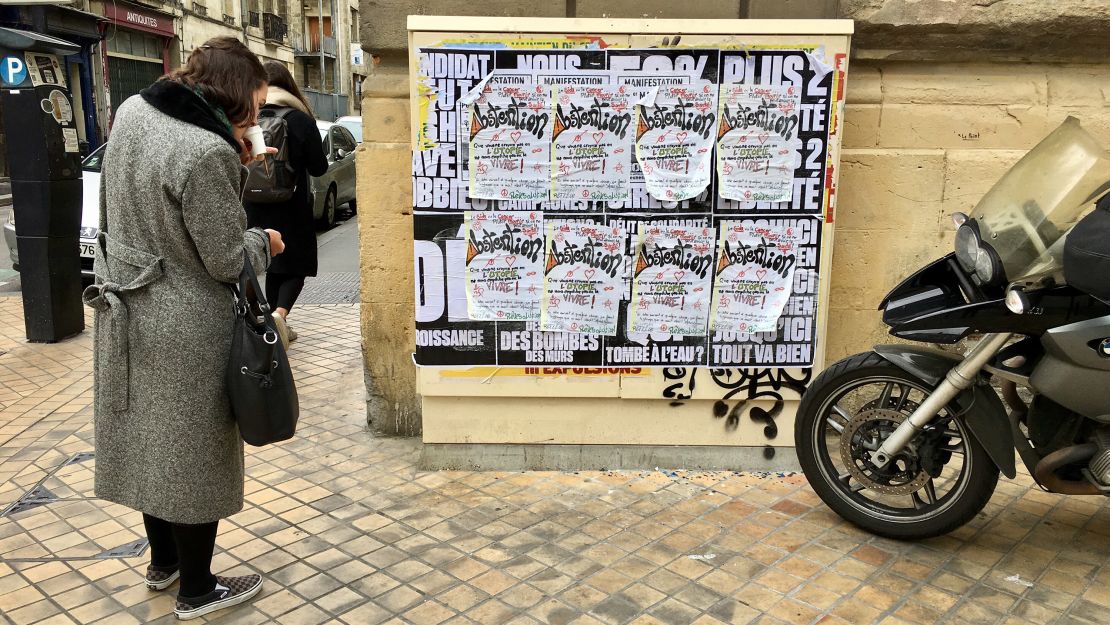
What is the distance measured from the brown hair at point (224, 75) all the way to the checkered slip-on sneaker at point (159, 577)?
1.66 meters

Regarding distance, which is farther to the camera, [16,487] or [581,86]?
[16,487]

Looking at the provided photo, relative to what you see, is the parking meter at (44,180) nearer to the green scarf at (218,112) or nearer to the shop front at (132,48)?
the green scarf at (218,112)

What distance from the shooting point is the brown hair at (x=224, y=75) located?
277cm

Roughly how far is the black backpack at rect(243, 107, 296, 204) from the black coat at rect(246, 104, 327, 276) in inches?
2.8

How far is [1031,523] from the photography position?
3727mm

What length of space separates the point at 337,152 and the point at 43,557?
11.0m

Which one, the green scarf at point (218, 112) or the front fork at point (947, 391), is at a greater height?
the green scarf at point (218, 112)

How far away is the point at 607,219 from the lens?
13.0ft

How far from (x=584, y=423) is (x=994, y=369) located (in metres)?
1.81

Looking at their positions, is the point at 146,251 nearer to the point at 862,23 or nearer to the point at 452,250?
the point at 452,250

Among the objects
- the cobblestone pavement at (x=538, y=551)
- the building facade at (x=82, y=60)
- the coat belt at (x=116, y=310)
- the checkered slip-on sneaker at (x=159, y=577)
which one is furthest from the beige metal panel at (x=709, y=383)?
the building facade at (x=82, y=60)

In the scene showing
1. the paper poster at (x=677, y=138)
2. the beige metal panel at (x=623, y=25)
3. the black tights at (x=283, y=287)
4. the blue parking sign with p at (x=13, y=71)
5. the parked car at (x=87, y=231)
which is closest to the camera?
the beige metal panel at (x=623, y=25)

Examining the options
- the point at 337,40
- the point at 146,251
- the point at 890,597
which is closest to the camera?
the point at 146,251

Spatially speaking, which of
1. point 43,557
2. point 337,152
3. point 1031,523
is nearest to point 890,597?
point 1031,523
